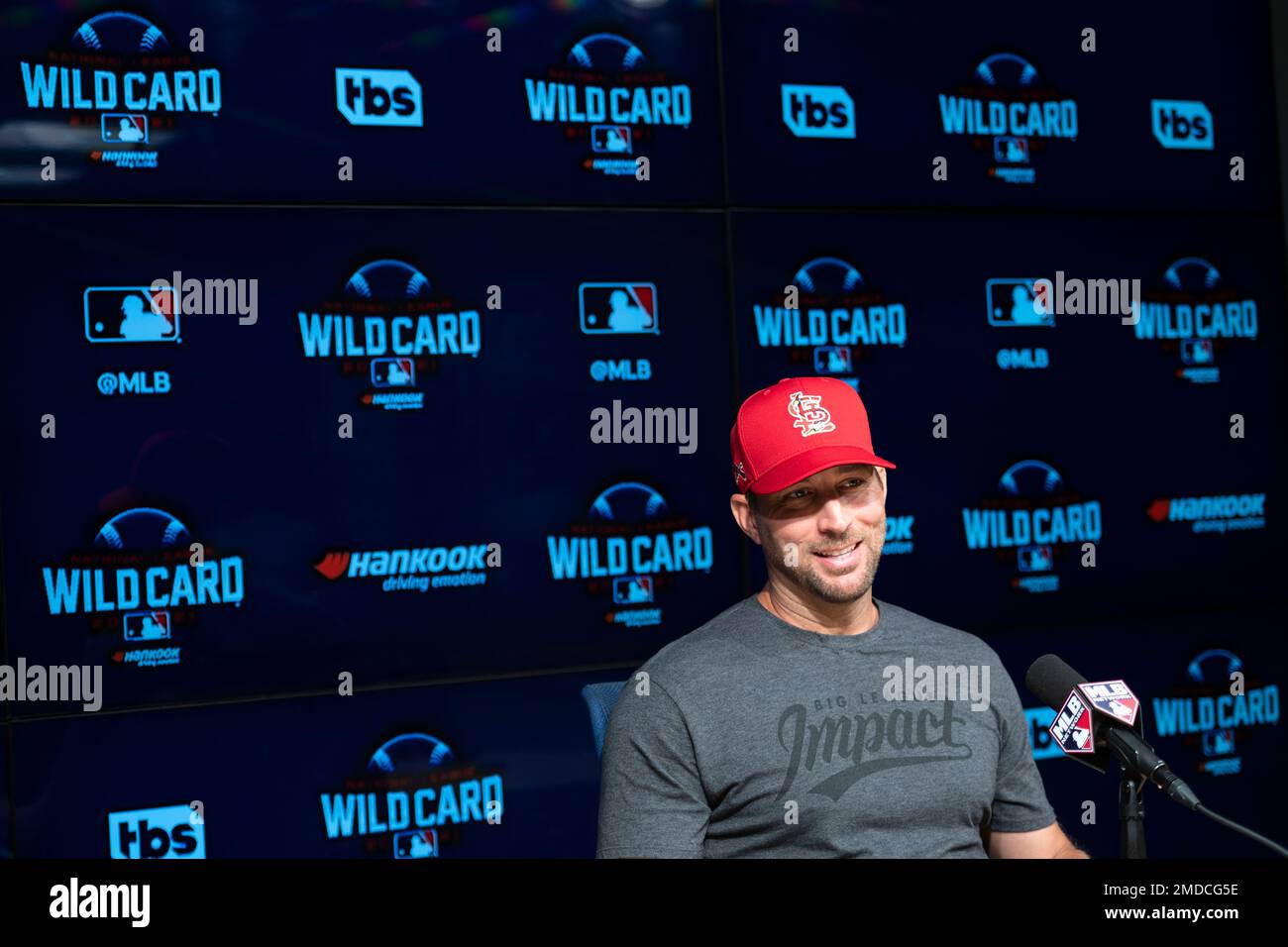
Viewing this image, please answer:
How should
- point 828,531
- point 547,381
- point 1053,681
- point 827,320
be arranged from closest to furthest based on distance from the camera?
point 1053,681 → point 828,531 → point 547,381 → point 827,320

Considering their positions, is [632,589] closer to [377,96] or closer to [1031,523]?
[1031,523]

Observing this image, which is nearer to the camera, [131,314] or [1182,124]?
[131,314]

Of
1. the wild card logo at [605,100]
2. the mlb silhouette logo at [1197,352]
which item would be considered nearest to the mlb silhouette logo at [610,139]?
the wild card logo at [605,100]

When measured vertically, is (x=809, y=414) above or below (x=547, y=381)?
below

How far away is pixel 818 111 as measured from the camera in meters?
3.09

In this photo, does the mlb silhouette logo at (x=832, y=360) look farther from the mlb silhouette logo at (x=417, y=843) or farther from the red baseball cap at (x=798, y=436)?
the mlb silhouette logo at (x=417, y=843)

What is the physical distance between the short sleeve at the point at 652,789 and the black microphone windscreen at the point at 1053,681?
42 cm

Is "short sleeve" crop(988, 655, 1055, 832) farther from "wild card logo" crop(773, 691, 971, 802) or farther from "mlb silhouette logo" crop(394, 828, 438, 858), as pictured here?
"mlb silhouette logo" crop(394, 828, 438, 858)

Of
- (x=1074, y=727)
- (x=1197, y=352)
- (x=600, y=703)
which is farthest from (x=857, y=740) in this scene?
(x=1197, y=352)

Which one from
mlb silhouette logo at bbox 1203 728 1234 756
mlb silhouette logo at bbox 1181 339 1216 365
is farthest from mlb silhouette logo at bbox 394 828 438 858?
mlb silhouette logo at bbox 1181 339 1216 365

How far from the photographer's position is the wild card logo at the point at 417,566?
2762 mm

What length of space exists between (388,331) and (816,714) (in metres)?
1.64

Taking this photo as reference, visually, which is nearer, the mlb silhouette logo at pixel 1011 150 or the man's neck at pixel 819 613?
the man's neck at pixel 819 613

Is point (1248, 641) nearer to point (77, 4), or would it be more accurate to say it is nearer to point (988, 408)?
point (988, 408)
